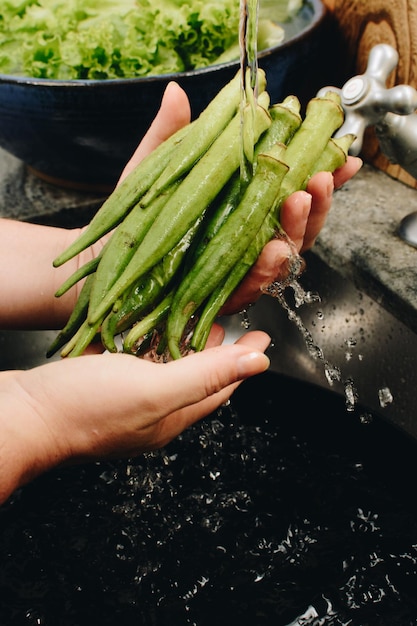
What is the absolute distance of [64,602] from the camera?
4.46 ft

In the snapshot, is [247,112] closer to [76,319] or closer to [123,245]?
[123,245]

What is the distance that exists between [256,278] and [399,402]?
66 centimetres

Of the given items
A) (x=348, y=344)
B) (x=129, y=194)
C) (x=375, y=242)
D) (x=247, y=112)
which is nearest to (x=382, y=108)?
(x=247, y=112)

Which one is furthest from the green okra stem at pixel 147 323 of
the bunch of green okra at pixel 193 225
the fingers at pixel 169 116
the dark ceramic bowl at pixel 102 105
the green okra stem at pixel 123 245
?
the dark ceramic bowl at pixel 102 105

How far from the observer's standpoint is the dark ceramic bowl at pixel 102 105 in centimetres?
173

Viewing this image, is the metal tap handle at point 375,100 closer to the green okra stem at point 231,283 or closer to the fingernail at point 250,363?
the green okra stem at point 231,283

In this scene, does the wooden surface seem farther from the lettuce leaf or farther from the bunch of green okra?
the bunch of green okra

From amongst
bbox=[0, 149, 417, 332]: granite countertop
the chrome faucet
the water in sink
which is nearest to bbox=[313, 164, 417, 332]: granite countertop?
bbox=[0, 149, 417, 332]: granite countertop

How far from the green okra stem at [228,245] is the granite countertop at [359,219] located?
544 millimetres

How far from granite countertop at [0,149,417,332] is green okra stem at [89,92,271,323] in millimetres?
605

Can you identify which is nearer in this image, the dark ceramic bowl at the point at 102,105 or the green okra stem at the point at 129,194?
the green okra stem at the point at 129,194

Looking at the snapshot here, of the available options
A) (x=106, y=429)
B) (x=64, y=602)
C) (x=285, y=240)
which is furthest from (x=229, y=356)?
(x=64, y=602)

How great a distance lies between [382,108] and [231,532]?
1.06 m

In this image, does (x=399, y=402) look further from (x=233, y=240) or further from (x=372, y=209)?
(x=233, y=240)
